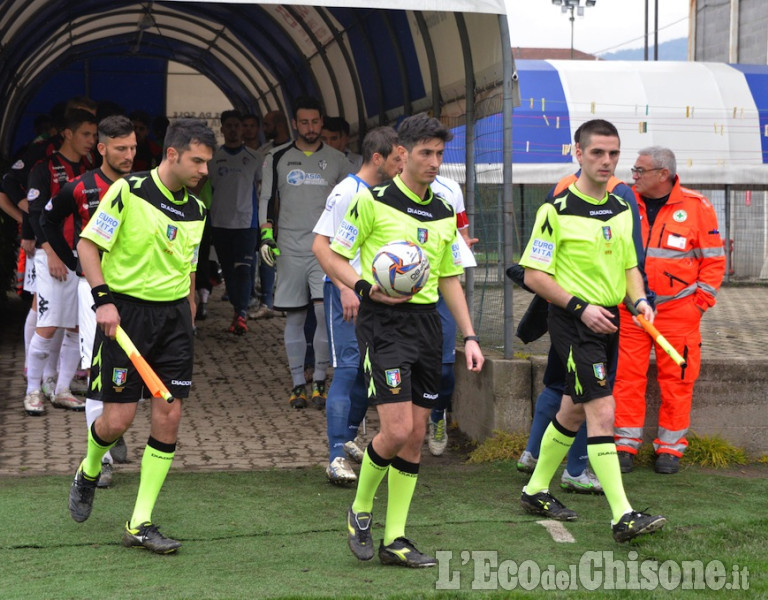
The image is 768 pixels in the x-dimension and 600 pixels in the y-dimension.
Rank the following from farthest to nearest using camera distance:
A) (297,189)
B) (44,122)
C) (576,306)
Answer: (44,122), (297,189), (576,306)

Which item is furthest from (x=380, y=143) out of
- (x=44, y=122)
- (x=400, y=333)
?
(x=44, y=122)

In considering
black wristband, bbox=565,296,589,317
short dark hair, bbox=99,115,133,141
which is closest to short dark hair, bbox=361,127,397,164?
short dark hair, bbox=99,115,133,141

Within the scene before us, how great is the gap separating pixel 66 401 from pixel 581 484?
4244mm

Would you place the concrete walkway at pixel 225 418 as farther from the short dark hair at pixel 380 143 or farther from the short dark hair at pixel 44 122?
the short dark hair at pixel 44 122

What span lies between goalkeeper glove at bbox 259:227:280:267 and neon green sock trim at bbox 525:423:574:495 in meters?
2.93

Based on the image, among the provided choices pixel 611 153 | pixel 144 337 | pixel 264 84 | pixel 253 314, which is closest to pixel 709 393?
pixel 611 153

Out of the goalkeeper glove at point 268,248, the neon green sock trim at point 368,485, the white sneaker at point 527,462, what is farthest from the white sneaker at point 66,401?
the neon green sock trim at point 368,485

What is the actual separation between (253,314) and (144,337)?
9088 millimetres

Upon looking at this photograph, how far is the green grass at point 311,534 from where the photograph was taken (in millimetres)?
→ 4938

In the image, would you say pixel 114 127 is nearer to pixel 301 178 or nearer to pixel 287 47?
pixel 301 178

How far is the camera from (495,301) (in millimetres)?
8469

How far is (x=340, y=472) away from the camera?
6.81 meters

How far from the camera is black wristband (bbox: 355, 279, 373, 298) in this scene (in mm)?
5227

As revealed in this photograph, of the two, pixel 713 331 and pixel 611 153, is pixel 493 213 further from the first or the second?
pixel 713 331
